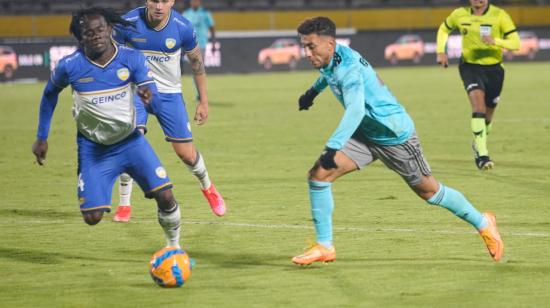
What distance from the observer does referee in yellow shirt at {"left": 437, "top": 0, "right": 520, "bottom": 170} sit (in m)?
15.1

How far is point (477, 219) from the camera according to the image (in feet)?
28.7

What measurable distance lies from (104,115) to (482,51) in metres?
8.19

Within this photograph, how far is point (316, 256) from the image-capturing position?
Result: 851cm

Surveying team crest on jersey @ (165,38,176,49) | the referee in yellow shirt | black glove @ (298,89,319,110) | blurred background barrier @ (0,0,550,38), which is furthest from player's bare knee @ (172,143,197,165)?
blurred background barrier @ (0,0,550,38)

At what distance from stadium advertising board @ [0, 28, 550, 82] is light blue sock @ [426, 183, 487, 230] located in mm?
27504

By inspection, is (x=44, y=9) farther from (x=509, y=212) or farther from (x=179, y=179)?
(x=509, y=212)

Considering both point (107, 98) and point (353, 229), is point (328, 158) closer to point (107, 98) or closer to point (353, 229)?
point (107, 98)

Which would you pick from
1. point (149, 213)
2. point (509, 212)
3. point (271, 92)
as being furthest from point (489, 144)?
point (271, 92)

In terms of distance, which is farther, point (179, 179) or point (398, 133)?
point (179, 179)

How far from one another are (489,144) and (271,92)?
1287 centimetres

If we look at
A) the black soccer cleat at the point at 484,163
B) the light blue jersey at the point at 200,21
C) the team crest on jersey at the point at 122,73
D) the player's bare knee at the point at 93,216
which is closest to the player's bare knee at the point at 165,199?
the player's bare knee at the point at 93,216

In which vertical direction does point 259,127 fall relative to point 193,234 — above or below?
below

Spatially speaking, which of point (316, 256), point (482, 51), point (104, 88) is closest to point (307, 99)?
point (316, 256)

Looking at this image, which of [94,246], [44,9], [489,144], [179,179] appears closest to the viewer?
[94,246]
